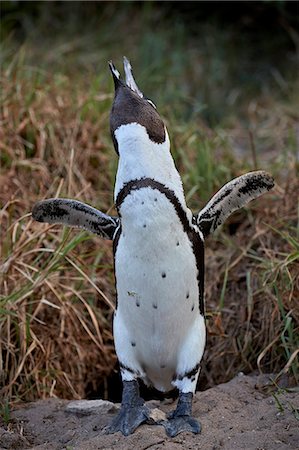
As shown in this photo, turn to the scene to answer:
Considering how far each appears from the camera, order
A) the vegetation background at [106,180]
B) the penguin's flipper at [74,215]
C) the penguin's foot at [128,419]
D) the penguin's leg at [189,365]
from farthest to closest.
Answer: the vegetation background at [106,180] < the penguin's flipper at [74,215] < the penguin's leg at [189,365] < the penguin's foot at [128,419]

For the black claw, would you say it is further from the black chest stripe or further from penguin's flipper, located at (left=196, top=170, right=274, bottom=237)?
penguin's flipper, located at (left=196, top=170, right=274, bottom=237)

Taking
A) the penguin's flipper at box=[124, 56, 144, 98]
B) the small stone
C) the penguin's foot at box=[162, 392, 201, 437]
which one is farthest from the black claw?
the penguin's flipper at box=[124, 56, 144, 98]

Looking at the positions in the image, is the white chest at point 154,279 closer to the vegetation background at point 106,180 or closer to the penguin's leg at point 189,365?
the penguin's leg at point 189,365

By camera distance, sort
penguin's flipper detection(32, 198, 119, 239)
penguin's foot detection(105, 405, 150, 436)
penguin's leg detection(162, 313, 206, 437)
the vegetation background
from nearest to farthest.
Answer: penguin's foot detection(105, 405, 150, 436) → penguin's leg detection(162, 313, 206, 437) → penguin's flipper detection(32, 198, 119, 239) → the vegetation background

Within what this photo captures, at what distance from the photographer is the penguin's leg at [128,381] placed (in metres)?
2.44

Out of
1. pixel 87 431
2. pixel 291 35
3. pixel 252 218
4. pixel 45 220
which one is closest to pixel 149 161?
pixel 45 220

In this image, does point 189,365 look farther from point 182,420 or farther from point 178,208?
point 178,208

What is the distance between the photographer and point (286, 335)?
309 centimetres

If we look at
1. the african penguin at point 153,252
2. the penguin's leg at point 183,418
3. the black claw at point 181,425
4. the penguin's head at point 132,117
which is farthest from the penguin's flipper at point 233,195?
the black claw at point 181,425

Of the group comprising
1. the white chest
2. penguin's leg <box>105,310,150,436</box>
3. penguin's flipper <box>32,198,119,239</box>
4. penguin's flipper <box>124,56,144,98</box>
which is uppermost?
penguin's flipper <box>124,56,144,98</box>

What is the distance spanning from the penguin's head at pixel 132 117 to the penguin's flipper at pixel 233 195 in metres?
0.29

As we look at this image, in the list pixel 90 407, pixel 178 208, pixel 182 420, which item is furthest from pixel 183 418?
pixel 178 208

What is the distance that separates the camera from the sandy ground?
2295 mm

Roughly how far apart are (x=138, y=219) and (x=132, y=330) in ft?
1.19
